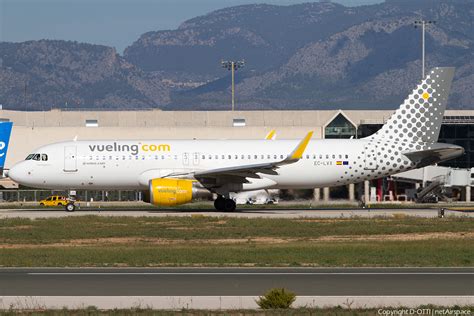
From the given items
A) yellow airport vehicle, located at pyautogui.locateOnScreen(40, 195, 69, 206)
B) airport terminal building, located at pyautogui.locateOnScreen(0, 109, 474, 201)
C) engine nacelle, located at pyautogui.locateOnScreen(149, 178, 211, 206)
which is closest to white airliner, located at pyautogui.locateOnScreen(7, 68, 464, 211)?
engine nacelle, located at pyautogui.locateOnScreen(149, 178, 211, 206)

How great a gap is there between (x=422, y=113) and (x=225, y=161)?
11798 mm

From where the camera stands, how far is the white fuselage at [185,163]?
177 feet

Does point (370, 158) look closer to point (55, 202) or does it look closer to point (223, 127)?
point (55, 202)

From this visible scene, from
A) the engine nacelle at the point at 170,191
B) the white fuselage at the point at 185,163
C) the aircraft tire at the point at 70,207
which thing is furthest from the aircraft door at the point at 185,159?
the aircraft tire at the point at 70,207

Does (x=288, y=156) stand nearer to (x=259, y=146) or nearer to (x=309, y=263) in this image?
(x=259, y=146)

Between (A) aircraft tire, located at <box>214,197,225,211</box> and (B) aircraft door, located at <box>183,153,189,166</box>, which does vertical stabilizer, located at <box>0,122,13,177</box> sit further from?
(A) aircraft tire, located at <box>214,197,225,211</box>

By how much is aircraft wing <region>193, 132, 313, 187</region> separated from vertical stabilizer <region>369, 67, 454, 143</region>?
245 inches

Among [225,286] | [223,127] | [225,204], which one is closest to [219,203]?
[225,204]

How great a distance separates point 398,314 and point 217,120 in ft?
248

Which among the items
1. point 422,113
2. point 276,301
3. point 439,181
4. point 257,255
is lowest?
point 276,301

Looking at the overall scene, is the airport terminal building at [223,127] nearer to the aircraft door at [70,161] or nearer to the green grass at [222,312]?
the aircraft door at [70,161]

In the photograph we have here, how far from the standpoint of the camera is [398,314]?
1944 centimetres

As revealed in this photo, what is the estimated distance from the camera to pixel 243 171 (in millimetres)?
51688

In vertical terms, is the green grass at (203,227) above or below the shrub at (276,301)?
above
